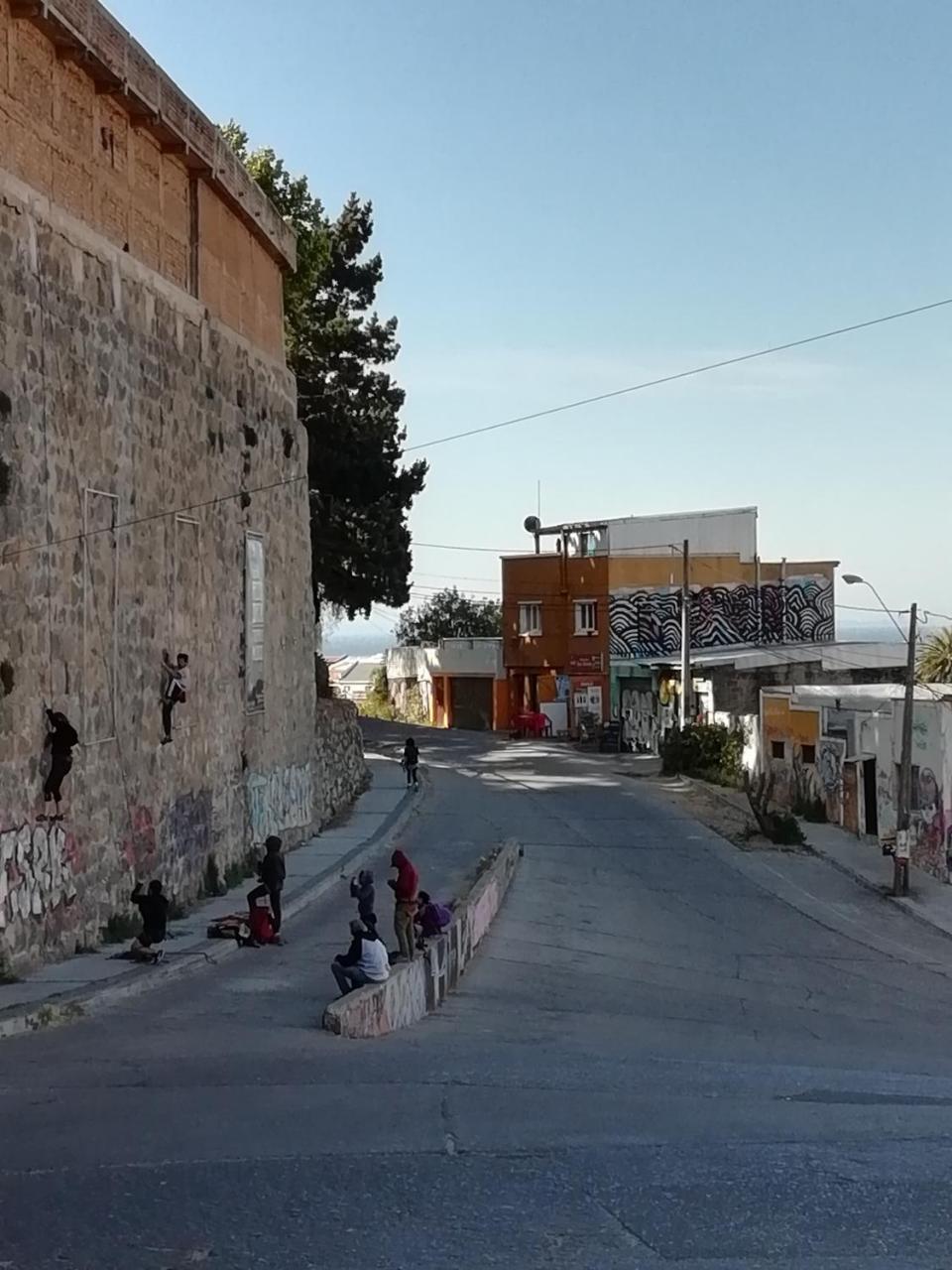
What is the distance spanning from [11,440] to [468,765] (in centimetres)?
3289

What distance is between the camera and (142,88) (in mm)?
20297

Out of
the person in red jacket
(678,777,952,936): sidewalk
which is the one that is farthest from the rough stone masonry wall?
(678,777,952,936): sidewalk

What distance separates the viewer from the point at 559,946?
21000 millimetres

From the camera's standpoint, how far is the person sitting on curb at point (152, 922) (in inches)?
669

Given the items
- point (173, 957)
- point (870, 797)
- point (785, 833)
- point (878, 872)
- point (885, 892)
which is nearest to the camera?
point (173, 957)

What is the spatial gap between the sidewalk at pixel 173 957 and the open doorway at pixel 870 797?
11.0m

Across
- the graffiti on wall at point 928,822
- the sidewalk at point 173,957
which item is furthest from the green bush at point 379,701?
the graffiti on wall at point 928,822

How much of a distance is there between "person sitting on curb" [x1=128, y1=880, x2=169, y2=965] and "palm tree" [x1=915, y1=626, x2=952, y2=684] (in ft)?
94.0

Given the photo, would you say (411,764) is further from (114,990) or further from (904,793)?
(114,990)

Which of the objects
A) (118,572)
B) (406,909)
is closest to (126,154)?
(118,572)

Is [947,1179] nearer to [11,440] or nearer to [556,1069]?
[556,1069]

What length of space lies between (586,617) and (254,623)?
3487 centimetres

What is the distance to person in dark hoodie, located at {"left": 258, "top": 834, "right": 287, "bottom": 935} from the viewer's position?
1878cm

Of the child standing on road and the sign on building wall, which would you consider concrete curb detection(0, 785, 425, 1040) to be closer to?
the child standing on road
